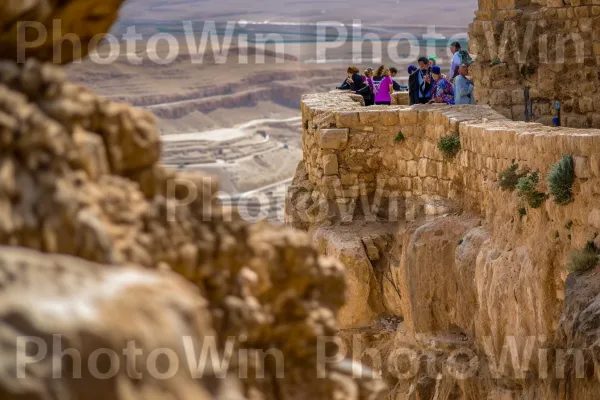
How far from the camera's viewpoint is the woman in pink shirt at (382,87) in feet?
50.0

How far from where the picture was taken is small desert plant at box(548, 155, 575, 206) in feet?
28.9

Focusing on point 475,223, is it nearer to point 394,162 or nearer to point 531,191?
point 531,191

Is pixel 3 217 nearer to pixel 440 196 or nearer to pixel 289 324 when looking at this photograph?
pixel 289 324

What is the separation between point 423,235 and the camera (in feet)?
37.7

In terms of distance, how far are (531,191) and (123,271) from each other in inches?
273

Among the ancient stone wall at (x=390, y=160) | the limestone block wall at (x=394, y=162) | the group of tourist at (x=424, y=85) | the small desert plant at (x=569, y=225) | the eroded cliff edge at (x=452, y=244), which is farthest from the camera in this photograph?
the group of tourist at (x=424, y=85)

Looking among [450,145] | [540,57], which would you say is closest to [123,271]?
[450,145]

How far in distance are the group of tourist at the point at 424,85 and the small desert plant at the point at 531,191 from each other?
177 inches

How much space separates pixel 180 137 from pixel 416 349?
1353 inches

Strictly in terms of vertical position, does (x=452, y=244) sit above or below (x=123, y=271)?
below

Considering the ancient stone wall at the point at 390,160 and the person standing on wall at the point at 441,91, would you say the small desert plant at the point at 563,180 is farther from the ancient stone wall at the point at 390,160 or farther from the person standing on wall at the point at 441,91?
the person standing on wall at the point at 441,91

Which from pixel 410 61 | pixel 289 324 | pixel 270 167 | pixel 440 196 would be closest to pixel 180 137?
pixel 270 167

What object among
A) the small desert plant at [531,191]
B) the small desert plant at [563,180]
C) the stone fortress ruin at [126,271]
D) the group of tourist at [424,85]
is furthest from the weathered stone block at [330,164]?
the stone fortress ruin at [126,271]

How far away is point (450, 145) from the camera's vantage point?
458 inches
